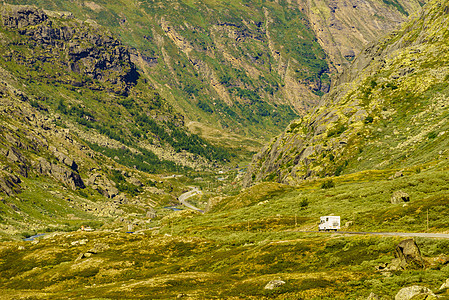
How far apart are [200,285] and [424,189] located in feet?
221

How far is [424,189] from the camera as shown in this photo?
317ft

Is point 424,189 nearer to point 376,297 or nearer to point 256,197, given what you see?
point 376,297

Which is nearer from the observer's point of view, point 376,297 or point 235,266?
point 376,297

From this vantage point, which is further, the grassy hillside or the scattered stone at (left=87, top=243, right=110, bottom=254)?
the scattered stone at (left=87, top=243, right=110, bottom=254)

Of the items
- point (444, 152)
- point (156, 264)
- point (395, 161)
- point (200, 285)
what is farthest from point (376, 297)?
point (395, 161)

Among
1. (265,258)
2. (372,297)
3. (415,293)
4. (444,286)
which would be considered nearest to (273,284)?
(372,297)

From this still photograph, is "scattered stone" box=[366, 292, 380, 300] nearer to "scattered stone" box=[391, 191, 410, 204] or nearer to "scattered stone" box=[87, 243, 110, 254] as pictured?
"scattered stone" box=[391, 191, 410, 204]

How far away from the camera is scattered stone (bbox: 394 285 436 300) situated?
3547 centimetres

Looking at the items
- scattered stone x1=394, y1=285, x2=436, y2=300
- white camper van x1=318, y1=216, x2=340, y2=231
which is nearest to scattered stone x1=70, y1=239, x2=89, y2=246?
white camper van x1=318, y1=216, x2=340, y2=231

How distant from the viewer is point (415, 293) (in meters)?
36.6

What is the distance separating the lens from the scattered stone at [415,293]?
35.5 metres

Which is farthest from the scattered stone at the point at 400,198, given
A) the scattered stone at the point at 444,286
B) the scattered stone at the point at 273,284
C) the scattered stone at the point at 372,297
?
the scattered stone at the point at 372,297

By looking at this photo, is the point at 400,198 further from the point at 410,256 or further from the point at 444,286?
the point at 444,286

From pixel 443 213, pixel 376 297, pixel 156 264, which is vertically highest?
pixel 443 213
